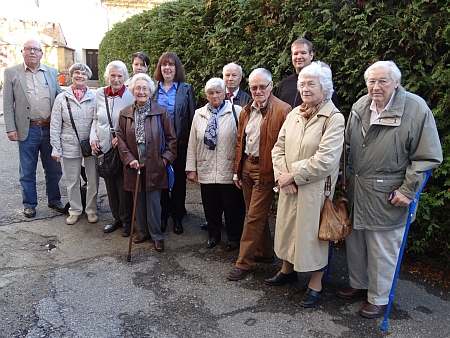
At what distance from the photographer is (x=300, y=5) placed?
4.46 metres

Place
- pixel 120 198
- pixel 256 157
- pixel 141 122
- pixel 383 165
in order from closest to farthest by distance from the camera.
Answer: pixel 383 165
pixel 256 157
pixel 141 122
pixel 120 198

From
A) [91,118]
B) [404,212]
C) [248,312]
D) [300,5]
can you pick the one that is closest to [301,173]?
[404,212]

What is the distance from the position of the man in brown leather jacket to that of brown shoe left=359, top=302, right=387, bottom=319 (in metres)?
1.06

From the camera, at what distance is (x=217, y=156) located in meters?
4.05

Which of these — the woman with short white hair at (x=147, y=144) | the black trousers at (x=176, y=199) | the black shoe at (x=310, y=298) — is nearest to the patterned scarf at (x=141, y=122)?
the woman with short white hair at (x=147, y=144)

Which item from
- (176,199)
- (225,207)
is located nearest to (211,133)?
(225,207)

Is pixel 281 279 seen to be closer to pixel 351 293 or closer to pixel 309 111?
pixel 351 293

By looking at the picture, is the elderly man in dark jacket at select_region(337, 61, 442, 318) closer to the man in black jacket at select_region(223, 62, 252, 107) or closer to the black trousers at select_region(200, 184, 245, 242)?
the black trousers at select_region(200, 184, 245, 242)

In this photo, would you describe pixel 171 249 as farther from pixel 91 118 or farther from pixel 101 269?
pixel 91 118

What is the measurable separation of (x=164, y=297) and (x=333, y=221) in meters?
1.54

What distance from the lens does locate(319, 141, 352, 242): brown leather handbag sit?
3.03 metres

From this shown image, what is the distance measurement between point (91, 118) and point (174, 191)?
131cm

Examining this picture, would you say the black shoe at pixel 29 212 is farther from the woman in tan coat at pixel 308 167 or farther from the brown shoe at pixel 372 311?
the brown shoe at pixel 372 311

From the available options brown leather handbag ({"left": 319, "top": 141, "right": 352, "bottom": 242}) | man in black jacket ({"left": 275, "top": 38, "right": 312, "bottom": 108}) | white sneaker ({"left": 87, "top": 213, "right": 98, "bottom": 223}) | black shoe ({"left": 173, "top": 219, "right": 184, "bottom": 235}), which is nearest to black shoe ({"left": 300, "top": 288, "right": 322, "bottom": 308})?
brown leather handbag ({"left": 319, "top": 141, "right": 352, "bottom": 242})
